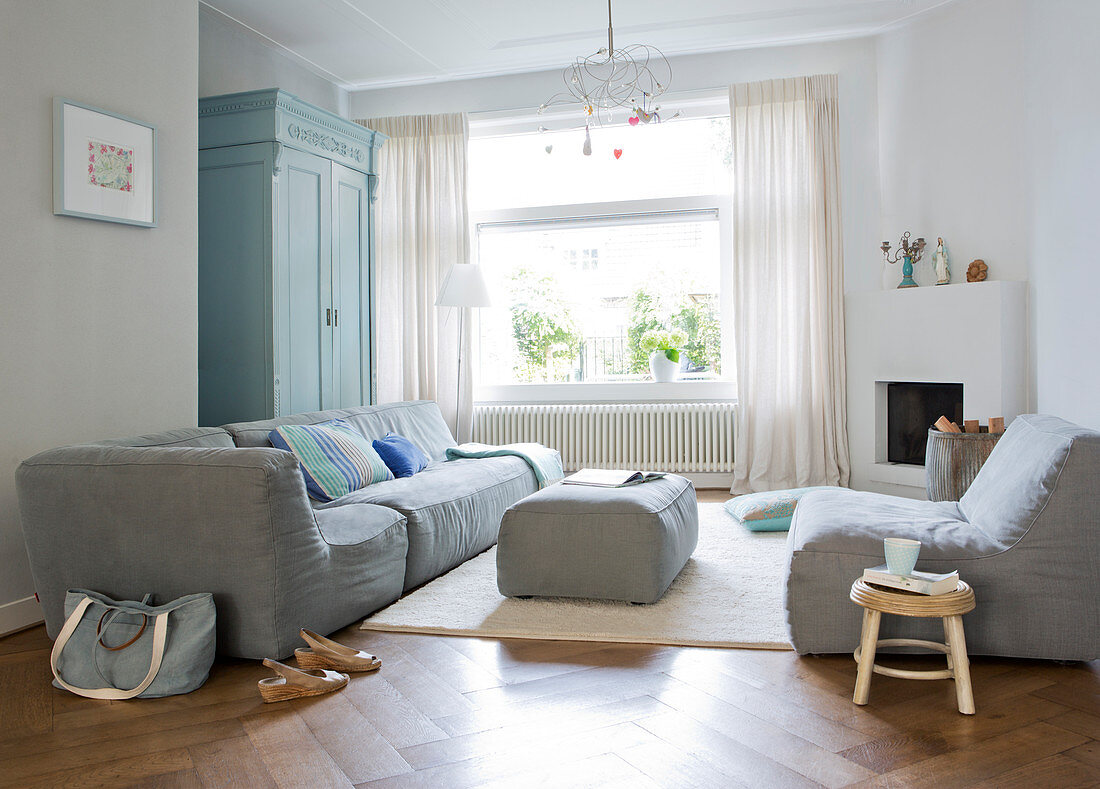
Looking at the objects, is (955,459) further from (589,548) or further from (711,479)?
(711,479)

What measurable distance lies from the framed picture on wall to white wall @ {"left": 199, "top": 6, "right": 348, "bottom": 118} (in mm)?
1418

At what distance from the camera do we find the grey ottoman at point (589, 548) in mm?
2830

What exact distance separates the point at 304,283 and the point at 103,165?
56.2 inches

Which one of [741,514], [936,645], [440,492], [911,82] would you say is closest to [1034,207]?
[911,82]

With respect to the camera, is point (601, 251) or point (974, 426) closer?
point (974, 426)

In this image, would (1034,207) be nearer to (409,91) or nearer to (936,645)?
(936,645)

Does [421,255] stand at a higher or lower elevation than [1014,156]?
lower

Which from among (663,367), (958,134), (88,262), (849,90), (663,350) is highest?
(849,90)

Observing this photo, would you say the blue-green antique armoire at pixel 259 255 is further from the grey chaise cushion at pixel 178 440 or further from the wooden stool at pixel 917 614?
the wooden stool at pixel 917 614

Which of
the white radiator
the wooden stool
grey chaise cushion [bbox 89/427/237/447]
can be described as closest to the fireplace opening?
the white radiator

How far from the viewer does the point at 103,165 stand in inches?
122

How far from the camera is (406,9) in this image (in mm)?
4582

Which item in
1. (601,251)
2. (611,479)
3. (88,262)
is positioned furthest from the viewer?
(601,251)

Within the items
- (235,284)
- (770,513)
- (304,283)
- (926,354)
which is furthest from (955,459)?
(235,284)
